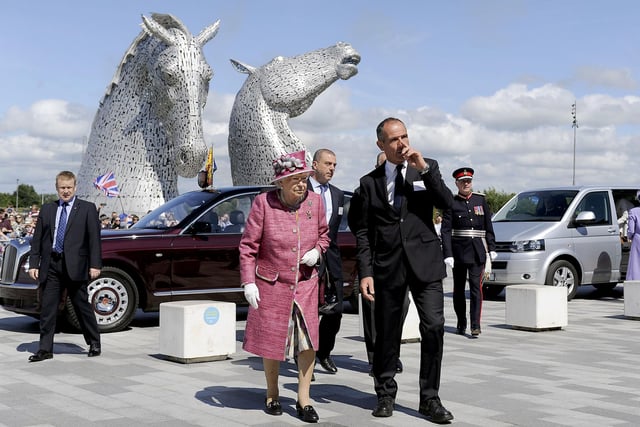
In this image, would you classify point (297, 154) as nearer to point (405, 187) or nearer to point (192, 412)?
point (405, 187)

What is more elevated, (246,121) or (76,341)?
(246,121)

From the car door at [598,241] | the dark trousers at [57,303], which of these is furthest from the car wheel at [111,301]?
the car door at [598,241]

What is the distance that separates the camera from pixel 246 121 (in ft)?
88.7

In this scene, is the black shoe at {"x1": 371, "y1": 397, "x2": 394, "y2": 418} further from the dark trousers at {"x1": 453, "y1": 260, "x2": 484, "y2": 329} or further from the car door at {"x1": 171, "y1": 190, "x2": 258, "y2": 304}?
the car door at {"x1": 171, "y1": 190, "x2": 258, "y2": 304}

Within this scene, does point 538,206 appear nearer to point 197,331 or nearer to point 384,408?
point 197,331

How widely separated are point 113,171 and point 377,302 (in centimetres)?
2188

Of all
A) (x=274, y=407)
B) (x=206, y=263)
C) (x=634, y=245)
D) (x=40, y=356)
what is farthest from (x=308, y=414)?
(x=634, y=245)

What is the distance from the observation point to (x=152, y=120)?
26.4 meters

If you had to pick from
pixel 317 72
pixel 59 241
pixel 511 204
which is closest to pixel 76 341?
pixel 59 241

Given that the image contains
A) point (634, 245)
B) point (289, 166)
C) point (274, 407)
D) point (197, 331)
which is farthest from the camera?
point (634, 245)

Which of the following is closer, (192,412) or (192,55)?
(192,412)

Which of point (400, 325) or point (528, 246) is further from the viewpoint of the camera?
point (528, 246)

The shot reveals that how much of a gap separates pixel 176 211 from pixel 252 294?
5741mm

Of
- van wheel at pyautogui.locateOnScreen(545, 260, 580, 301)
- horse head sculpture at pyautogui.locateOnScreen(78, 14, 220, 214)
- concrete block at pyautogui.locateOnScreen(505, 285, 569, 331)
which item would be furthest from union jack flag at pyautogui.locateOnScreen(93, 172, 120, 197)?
concrete block at pyautogui.locateOnScreen(505, 285, 569, 331)
